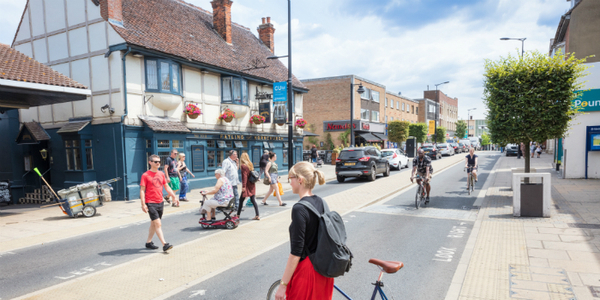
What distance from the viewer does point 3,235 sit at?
8.43 meters

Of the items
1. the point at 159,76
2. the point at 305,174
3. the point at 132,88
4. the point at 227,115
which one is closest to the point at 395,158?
the point at 227,115

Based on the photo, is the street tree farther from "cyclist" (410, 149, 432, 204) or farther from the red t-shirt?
the red t-shirt

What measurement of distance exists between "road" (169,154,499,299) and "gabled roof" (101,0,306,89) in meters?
11.0

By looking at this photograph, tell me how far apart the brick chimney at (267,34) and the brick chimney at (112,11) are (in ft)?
41.0

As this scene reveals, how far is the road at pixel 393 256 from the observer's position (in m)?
4.55

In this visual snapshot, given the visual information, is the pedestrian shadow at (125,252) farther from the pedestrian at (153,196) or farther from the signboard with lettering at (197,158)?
the signboard with lettering at (197,158)

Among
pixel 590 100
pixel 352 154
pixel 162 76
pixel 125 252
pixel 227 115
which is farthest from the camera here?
pixel 352 154

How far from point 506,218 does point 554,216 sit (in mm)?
1178

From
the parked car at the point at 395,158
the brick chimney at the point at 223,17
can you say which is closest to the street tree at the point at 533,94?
the parked car at the point at 395,158

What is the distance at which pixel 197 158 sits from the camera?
629 inches

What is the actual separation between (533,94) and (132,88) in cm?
1375

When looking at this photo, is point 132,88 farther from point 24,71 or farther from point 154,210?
point 154,210

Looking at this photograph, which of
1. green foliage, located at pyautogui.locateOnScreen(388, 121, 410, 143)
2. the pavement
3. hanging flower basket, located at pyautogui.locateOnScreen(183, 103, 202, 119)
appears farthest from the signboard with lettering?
green foliage, located at pyautogui.locateOnScreen(388, 121, 410, 143)

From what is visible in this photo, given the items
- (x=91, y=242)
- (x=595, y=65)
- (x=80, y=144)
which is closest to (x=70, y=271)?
(x=91, y=242)
